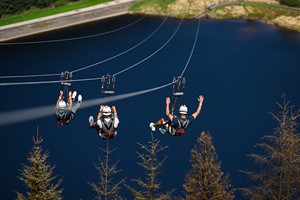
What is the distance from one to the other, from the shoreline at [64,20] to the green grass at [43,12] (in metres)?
1.34

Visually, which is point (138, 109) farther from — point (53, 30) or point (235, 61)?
point (53, 30)

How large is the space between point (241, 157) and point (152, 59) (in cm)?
2207

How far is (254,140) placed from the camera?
185ft

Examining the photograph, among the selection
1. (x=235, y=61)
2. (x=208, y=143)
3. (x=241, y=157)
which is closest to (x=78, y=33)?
(x=235, y=61)

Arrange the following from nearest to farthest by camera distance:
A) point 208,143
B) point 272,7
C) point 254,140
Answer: point 208,143 → point 254,140 → point 272,7

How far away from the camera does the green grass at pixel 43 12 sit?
8751 cm

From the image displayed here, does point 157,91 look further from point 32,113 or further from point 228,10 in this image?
point 228,10

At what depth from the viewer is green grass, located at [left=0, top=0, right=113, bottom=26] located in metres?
87.5

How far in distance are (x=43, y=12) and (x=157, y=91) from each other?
3311 centimetres

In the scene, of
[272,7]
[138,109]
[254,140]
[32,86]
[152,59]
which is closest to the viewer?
[254,140]

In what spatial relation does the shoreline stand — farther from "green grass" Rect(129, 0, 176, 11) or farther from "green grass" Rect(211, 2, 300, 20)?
"green grass" Rect(211, 2, 300, 20)

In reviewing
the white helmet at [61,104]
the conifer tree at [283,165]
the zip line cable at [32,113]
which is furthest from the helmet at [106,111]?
the zip line cable at [32,113]

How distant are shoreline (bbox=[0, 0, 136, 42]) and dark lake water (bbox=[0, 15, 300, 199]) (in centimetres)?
225

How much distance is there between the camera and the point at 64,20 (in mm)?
88438
